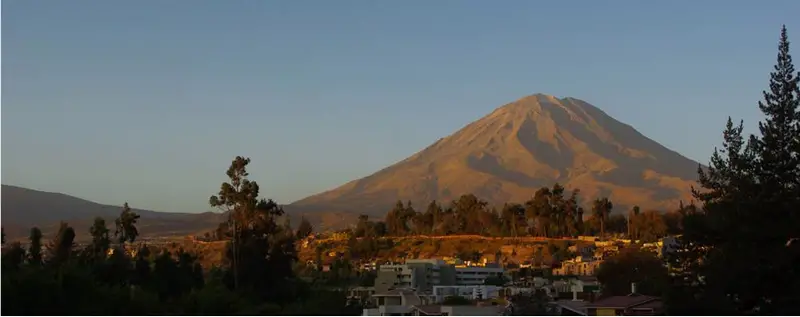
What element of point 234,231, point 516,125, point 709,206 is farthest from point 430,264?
point 516,125

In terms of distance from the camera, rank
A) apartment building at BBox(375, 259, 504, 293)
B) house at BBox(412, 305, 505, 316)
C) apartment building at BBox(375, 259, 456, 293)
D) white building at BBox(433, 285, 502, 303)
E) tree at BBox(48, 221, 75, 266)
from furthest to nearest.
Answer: apartment building at BBox(375, 259, 504, 293) < apartment building at BBox(375, 259, 456, 293) < white building at BBox(433, 285, 502, 303) < tree at BBox(48, 221, 75, 266) < house at BBox(412, 305, 505, 316)

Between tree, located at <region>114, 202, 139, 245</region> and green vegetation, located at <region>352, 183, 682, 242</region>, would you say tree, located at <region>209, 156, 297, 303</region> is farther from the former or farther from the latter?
green vegetation, located at <region>352, 183, 682, 242</region>

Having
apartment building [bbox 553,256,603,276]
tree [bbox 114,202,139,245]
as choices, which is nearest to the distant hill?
tree [bbox 114,202,139,245]

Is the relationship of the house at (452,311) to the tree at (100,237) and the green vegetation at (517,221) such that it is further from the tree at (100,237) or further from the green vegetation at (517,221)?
the green vegetation at (517,221)

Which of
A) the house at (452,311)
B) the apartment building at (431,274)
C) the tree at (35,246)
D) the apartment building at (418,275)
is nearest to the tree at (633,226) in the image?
the apartment building at (431,274)

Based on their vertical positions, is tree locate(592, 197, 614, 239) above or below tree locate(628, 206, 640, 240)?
above

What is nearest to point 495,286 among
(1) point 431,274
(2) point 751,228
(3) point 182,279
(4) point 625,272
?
(4) point 625,272

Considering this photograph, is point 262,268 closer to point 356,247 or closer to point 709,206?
point 709,206
